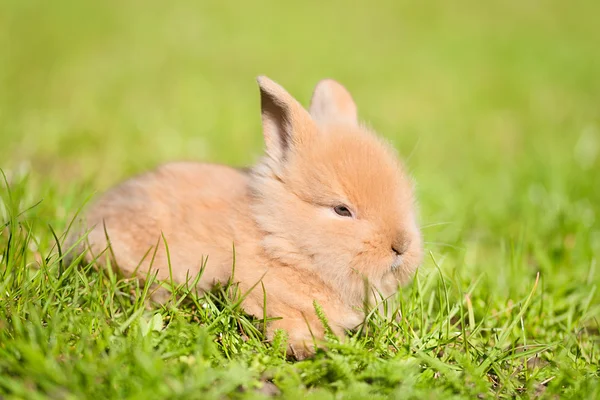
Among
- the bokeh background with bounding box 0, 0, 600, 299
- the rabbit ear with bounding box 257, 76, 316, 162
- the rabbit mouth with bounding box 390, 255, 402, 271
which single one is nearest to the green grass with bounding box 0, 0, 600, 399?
the bokeh background with bounding box 0, 0, 600, 299

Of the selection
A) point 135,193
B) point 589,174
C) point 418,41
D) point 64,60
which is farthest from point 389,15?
point 135,193

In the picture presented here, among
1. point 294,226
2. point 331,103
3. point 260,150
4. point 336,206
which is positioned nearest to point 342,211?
point 336,206

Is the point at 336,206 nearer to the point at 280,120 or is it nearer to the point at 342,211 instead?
the point at 342,211

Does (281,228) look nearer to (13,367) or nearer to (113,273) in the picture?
(113,273)

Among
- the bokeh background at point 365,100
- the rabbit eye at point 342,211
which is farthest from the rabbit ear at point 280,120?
the rabbit eye at point 342,211

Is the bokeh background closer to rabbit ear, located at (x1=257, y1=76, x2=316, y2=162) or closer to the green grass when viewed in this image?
the green grass

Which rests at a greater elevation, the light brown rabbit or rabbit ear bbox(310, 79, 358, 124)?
rabbit ear bbox(310, 79, 358, 124)

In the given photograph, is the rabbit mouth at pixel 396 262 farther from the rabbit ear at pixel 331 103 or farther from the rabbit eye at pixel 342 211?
the rabbit ear at pixel 331 103
